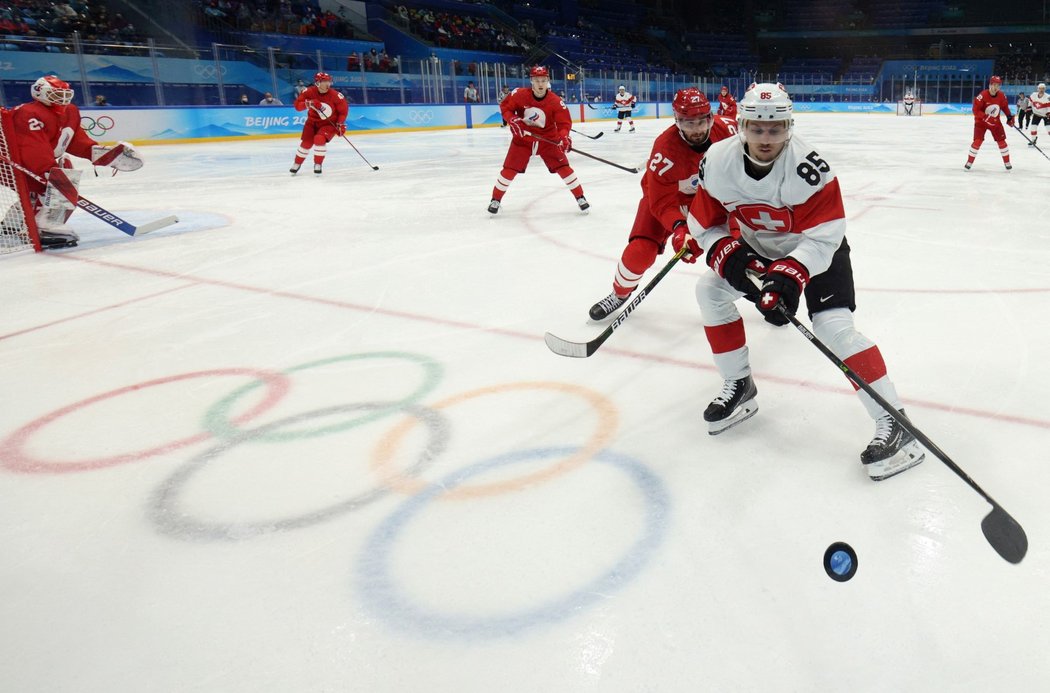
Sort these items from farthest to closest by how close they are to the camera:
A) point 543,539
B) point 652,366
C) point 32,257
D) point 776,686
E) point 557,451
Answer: point 32,257 < point 652,366 < point 557,451 < point 543,539 < point 776,686

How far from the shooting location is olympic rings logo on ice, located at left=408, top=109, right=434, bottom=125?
16328mm

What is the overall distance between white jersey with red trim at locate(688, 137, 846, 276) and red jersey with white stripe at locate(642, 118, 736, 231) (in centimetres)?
77

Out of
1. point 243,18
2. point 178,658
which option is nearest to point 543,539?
point 178,658

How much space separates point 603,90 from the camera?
21484mm

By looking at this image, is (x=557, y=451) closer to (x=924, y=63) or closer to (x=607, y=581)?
(x=607, y=581)

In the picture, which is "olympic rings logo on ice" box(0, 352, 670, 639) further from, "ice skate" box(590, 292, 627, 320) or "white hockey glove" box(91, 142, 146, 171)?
"white hockey glove" box(91, 142, 146, 171)

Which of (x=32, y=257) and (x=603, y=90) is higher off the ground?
(x=603, y=90)

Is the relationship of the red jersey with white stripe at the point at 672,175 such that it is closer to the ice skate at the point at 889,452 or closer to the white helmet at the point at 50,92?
the ice skate at the point at 889,452

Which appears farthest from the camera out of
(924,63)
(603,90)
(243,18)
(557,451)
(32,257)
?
(924,63)

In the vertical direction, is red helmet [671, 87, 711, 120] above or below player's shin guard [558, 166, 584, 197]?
above

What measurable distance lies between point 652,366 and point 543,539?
3.62 ft

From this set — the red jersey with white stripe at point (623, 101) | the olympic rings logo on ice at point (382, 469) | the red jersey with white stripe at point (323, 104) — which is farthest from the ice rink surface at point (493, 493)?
the red jersey with white stripe at point (623, 101)

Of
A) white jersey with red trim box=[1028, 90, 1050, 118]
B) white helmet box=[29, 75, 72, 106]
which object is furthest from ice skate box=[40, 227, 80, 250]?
white jersey with red trim box=[1028, 90, 1050, 118]

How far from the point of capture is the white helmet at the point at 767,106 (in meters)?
1.67
